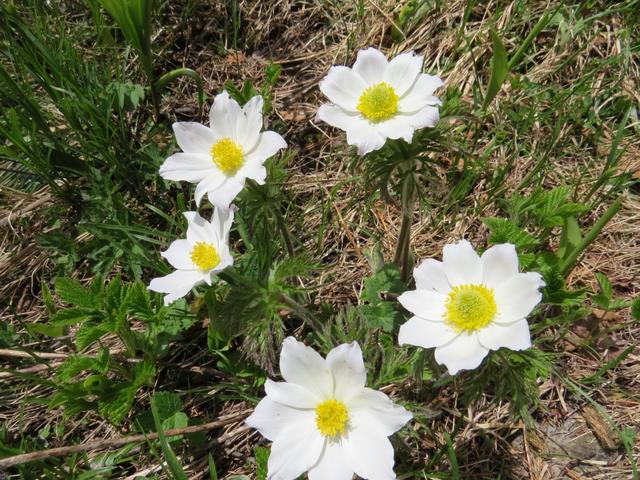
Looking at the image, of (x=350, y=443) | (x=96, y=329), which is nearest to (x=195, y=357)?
(x=96, y=329)

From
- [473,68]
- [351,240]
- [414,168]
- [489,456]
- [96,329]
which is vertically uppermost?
[473,68]

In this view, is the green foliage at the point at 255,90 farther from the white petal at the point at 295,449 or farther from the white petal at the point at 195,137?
the white petal at the point at 295,449

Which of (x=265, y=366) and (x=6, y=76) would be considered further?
(x=6, y=76)

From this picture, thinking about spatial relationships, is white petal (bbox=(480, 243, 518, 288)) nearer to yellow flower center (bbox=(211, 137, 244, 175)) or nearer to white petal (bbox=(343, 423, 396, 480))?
white petal (bbox=(343, 423, 396, 480))

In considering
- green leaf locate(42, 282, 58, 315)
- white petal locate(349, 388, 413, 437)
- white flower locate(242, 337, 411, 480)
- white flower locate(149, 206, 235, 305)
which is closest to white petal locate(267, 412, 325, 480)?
white flower locate(242, 337, 411, 480)

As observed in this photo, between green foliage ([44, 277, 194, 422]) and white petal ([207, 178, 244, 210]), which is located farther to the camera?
green foliage ([44, 277, 194, 422])

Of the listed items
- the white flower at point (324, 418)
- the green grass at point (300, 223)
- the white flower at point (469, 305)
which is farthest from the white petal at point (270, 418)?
the white flower at point (469, 305)

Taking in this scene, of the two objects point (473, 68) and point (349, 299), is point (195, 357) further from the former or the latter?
point (473, 68)
